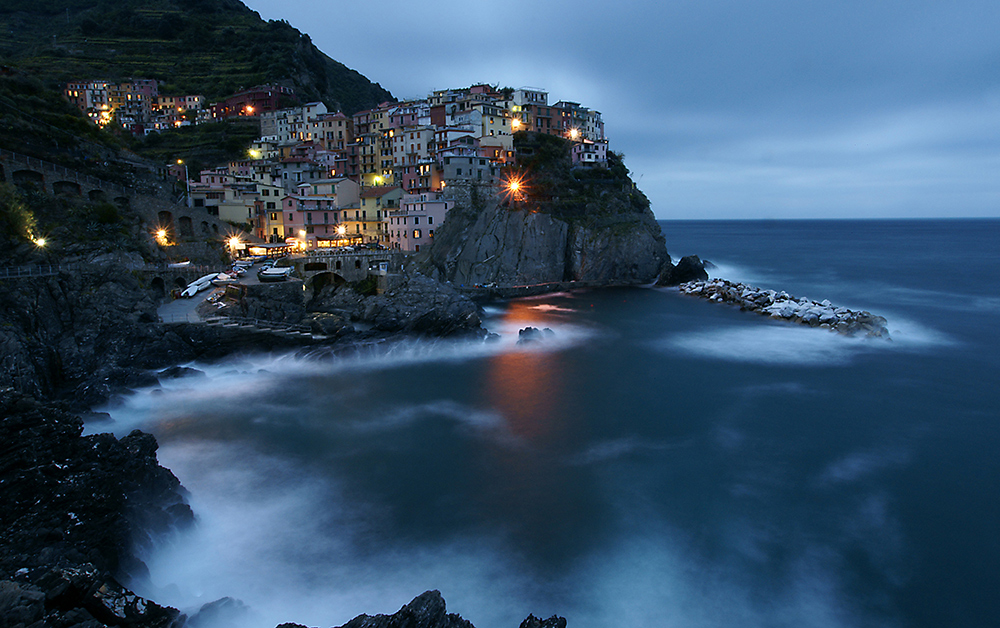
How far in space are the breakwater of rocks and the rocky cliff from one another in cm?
778

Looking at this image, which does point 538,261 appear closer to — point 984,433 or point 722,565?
point 984,433

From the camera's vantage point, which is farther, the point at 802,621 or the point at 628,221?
the point at 628,221

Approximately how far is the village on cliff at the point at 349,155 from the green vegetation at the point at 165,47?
717 cm

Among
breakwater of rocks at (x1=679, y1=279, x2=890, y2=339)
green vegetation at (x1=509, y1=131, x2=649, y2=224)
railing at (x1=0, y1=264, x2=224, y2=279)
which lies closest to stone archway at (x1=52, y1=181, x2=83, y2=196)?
railing at (x1=0, y1=264, x2=224, y2=279)

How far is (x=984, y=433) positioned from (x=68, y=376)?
3992cm

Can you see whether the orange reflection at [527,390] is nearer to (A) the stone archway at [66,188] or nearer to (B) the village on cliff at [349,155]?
(B) the village on cliff at [349,155]

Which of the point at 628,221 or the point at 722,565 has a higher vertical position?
the point at 628,221

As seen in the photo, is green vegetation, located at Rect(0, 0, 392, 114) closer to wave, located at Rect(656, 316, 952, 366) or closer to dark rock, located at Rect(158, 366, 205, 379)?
dark rock, located at Rect(158, 366, 205, 379)

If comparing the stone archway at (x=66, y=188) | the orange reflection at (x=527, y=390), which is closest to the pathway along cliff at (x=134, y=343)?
the orange reflection at (x=527, y=390)

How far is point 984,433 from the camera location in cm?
2183

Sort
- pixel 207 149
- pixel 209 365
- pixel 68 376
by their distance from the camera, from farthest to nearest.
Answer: pixel 207 149, pixel 209 365, pixel 68 376

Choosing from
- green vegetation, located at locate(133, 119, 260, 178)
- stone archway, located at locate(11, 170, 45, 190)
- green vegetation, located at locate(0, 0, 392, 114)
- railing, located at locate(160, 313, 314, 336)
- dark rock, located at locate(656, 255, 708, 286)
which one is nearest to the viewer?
railing, located at locate(160, 313, 314, 336)

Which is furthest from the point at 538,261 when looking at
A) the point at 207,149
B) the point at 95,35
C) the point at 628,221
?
the point at 95,35

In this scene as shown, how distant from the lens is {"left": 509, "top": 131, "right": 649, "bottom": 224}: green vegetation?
57.9m
